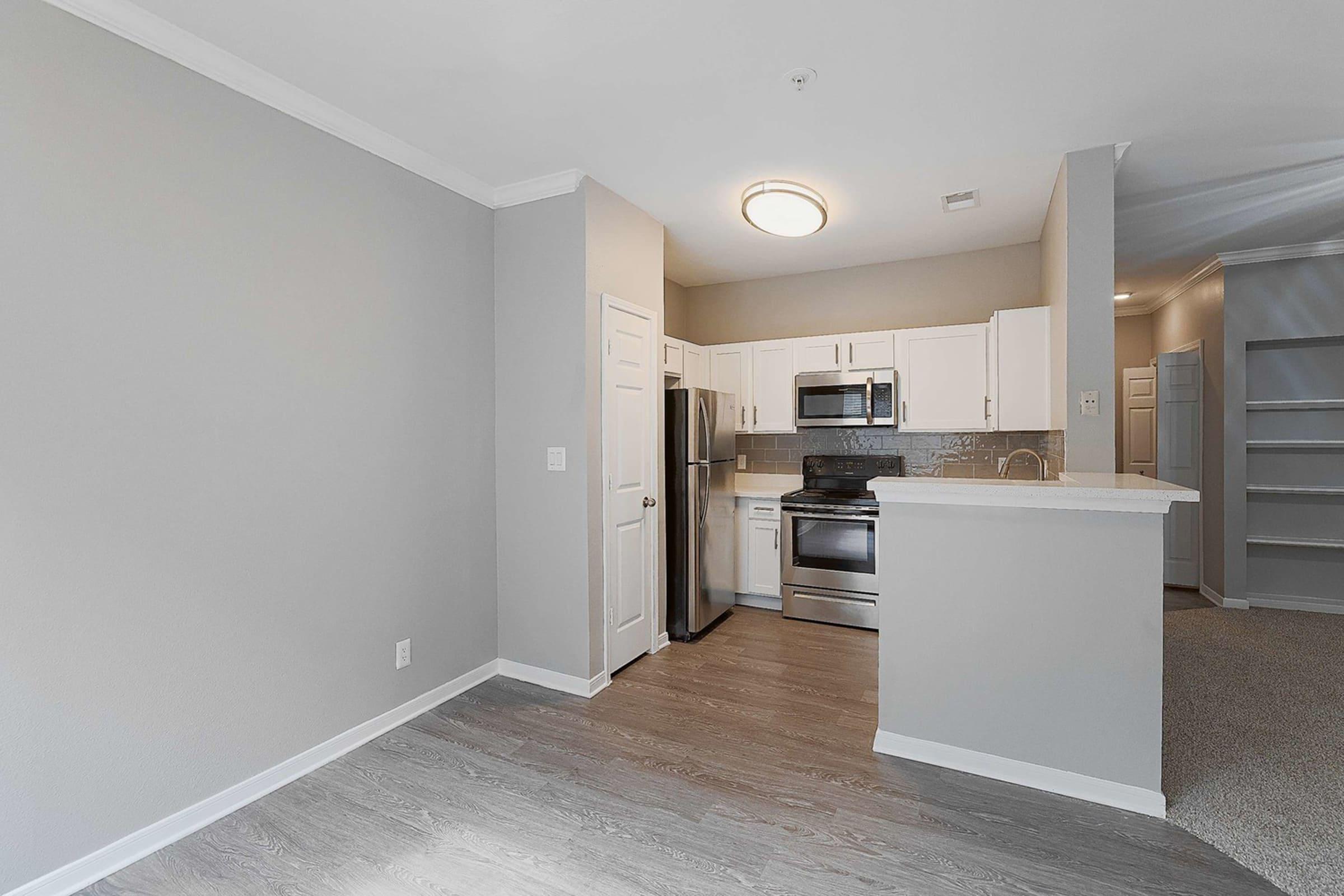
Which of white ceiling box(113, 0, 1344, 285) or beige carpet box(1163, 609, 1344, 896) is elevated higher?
white ceiling box(113, 0, 1344, 285)

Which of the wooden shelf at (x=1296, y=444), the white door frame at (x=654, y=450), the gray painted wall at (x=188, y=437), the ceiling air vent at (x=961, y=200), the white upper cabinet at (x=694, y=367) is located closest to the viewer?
the gray painted wall at (x=188, y=437)

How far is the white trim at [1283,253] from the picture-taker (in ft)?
14.3

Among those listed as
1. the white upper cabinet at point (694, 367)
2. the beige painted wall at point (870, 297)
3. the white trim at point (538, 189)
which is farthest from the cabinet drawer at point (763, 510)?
the white trim at point (538, 189)

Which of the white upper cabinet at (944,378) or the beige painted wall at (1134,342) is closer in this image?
the white upper cabinet at (944,378)

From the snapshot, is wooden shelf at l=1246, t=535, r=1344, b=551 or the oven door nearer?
the oven door

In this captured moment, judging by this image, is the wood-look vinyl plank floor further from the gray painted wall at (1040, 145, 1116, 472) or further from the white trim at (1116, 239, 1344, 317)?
the white trim at (1116, 239, 1344, 317)

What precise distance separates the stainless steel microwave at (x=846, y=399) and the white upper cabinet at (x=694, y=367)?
0.73 m

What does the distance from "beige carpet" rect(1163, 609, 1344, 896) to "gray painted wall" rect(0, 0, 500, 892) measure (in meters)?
3.21

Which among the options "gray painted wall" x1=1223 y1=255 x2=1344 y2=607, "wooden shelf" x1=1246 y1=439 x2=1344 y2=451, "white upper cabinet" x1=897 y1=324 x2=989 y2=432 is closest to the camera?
"white upper cabinet" x1=897 y1=324 x2=989 y2=432

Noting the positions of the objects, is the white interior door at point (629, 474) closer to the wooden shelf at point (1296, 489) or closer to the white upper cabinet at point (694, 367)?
the white upper cabinet at point (694, 367)

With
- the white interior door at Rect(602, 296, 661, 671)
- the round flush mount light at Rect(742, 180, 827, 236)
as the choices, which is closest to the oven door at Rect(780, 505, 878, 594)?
the white interior door at Rect(602, 296, 661, 671)

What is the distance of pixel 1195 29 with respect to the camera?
80.1 inches

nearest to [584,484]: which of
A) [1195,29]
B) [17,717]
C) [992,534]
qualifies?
[992,534]

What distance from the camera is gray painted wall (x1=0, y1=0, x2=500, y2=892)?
173cm
